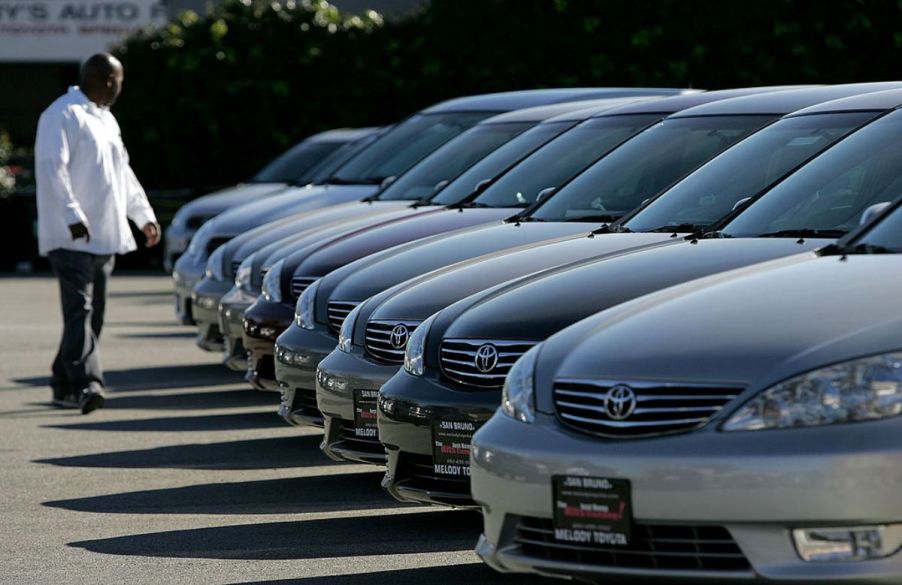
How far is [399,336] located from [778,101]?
2.44 m

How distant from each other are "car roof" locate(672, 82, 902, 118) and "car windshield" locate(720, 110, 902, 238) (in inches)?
62.0

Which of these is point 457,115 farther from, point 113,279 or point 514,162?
point 113,279

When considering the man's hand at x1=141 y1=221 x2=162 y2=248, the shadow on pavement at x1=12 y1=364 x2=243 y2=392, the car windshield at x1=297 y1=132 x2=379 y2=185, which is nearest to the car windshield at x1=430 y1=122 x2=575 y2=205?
the man's hand at x1=141 y1=221 x2=162 y2=248

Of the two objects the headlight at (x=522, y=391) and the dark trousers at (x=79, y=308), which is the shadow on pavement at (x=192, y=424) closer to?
the dark trousers at (x=79, y=308)

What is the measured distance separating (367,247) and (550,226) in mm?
1422

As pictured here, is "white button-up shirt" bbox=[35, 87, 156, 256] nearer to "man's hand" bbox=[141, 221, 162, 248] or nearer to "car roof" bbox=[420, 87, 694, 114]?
"man's hand" bbox=[141, 221, 162, 248]

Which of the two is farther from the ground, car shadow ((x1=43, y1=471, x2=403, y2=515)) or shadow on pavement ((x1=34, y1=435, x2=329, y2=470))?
car shadow ((x1=43, y1=471, x2=403, y2=515))

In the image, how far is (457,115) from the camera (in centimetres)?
1292

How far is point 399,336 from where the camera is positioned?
7.19 meters

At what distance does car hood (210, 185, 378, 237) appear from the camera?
13320mm

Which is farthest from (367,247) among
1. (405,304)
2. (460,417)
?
(460,417)

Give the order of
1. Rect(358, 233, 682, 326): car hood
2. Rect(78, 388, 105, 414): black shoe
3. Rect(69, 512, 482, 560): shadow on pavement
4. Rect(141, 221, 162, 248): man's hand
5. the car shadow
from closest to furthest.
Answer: Rect(69, 512, 482, 560): shadow on pavement
Rect(358, 233, 682, 326): car hood
the car shadow
Rect(78, 388, 105, 414): black shoe
Rect(141, 221, 162, 248): man's hand

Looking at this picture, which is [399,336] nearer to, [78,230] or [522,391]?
[522,391]

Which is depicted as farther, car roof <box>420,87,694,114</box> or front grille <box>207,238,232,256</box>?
front grille <box>207,238,232,256</box>
